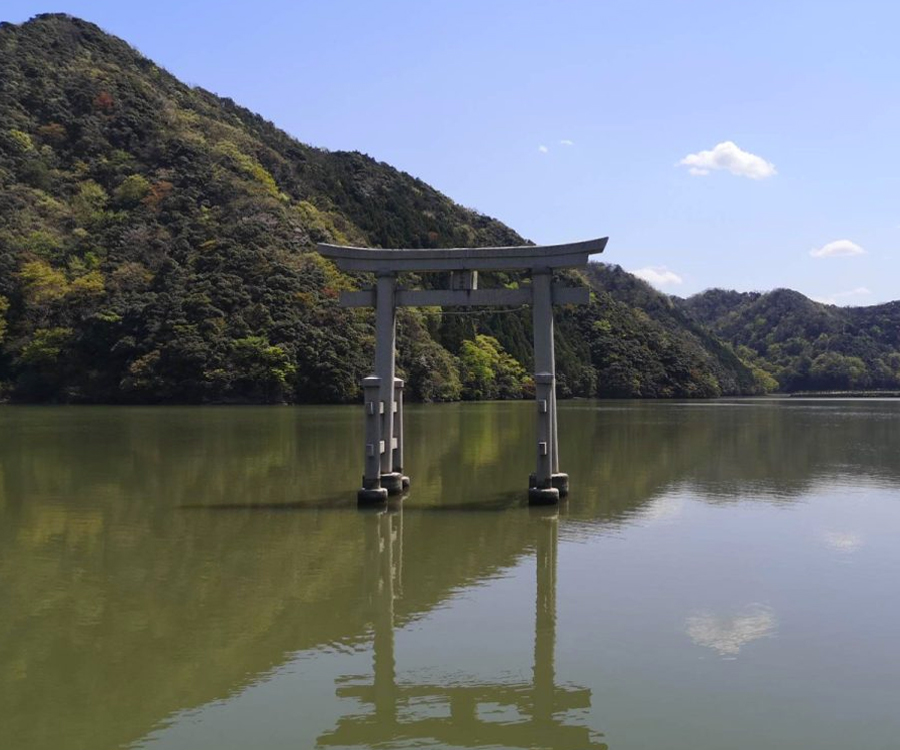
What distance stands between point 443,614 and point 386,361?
7.65m

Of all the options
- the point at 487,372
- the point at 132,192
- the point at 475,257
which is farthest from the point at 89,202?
the point at 475,257

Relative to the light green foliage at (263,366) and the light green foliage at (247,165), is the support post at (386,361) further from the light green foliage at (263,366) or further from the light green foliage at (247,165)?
the light green foliage at (247,165)

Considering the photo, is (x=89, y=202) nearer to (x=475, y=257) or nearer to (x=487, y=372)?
(x=487, y=372)

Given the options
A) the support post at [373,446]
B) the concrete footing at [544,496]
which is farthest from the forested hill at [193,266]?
the concrete footing at [544,496]

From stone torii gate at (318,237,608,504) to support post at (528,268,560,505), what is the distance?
0.7 inches

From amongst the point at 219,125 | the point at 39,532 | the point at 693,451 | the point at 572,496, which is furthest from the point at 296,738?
the point at 219,125

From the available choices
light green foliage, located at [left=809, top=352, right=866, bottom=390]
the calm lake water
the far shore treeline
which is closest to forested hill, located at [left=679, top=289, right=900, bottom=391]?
light green foliage, located at [left=809, top=352, right=866, bottom=390]

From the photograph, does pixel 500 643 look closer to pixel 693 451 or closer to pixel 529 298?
pixel 529 298

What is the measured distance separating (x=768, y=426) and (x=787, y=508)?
2287 centimetres

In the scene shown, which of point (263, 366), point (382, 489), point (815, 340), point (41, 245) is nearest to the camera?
point (382, 489)

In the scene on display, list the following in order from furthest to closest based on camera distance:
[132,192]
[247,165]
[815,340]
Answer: [815,340] < [247,165] < [132,192]

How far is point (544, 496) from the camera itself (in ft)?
46.0

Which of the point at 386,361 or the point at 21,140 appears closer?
the point at 386,361

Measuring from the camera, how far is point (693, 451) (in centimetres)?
2469
